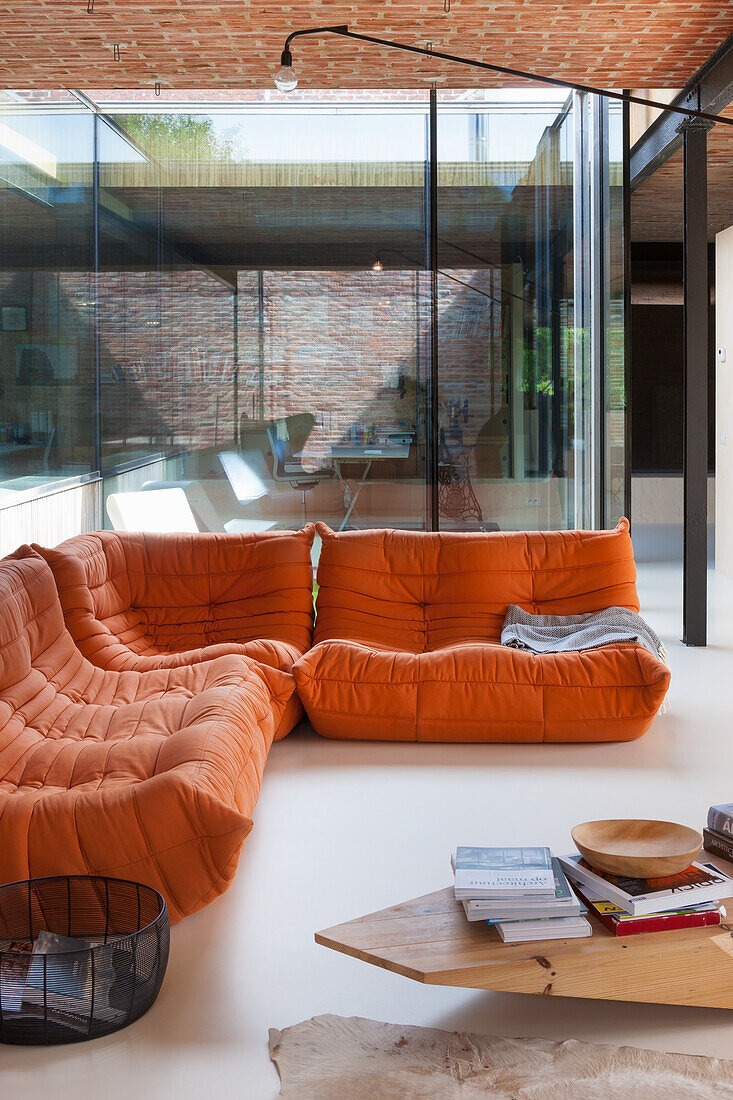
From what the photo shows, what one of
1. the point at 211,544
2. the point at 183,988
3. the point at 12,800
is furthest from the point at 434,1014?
A: the point at 211,544

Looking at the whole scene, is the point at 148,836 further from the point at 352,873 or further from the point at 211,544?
the point at 211,544

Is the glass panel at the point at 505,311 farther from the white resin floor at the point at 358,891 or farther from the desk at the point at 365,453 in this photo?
the white resin floor at the point at 358,891

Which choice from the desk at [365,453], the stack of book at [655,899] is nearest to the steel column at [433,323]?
the desk at [365,453]

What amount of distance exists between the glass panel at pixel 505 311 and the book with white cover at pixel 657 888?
4.36m

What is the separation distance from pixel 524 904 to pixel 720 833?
576mm

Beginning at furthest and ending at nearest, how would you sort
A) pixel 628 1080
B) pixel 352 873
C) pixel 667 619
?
pixel 667 619 < pixel 352 873 < pixel 628 1080

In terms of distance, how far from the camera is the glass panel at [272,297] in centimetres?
631

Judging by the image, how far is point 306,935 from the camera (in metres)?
2.46

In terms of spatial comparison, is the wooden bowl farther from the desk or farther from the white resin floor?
the desk

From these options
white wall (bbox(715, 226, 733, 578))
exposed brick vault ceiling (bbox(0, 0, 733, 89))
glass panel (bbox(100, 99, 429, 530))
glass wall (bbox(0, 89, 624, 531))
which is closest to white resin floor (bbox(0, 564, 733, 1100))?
glass wall (bbox(0, 89, 624, 531))

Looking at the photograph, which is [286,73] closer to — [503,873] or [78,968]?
[503,873]

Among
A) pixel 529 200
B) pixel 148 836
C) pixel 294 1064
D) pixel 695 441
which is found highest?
pixel 529 200

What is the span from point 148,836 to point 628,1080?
1.17 metres

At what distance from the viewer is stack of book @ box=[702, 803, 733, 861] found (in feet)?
7.53
